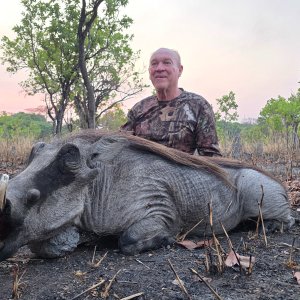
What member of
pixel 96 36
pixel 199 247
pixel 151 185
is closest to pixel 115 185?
pixel 151 185

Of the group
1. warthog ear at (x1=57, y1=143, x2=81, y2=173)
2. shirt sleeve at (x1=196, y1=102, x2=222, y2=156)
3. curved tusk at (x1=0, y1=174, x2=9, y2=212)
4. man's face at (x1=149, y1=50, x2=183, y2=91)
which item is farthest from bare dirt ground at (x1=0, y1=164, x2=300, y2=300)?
man's face at (x1=149, y1=50, x2=183, y2=91)

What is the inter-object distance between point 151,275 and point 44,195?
0.77 meters

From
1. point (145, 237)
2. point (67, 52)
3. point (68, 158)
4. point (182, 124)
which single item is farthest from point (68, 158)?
point (67, 52)

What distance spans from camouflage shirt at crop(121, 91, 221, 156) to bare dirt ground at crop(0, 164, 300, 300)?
148 centimetres

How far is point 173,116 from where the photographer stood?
4.89 metres

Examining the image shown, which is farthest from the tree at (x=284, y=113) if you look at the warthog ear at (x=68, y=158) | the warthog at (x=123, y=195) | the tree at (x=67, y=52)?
the warthog ear at (x=68, y=158)

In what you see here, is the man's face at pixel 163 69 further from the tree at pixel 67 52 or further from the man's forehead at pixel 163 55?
the tree at pixel 67 52

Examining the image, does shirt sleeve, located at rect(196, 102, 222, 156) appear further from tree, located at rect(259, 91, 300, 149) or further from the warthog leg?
tree, located at rect(259, 91, 300, 149)

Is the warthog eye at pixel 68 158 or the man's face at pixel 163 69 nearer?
the warthog eye at pixel 68 158

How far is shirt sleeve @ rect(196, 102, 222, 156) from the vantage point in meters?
4.73

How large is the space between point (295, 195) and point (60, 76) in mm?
14998

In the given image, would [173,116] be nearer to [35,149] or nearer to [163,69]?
[163,69]

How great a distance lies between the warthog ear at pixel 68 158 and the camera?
2.98 metres

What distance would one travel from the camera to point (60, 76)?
19.5m
